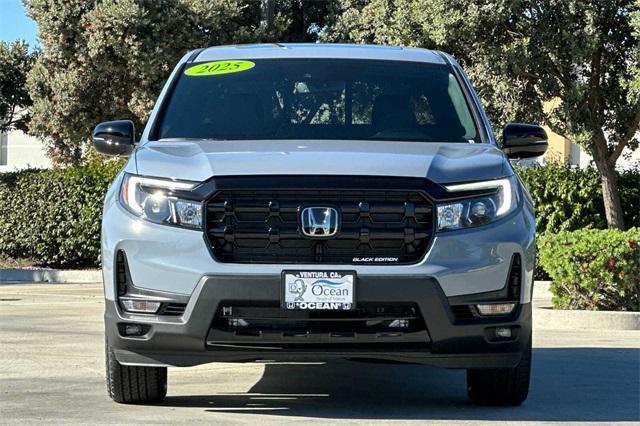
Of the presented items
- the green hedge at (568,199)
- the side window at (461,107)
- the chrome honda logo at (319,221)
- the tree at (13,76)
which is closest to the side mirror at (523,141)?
the side window at (461,107)

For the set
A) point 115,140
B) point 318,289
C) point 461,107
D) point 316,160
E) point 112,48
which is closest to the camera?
point 318,289

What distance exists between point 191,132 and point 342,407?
1.75 meters

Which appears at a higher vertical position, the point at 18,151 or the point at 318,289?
the point at 318,289

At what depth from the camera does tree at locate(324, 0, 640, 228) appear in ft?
73.3

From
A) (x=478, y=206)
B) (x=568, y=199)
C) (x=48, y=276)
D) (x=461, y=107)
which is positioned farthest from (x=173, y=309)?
(x=48, y=276)

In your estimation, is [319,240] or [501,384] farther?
[501,384]

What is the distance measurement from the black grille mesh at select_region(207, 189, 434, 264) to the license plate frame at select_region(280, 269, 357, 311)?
93 mm

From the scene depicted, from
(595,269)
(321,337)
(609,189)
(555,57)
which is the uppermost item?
(321,337)

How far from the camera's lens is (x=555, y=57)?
22766 millimetres

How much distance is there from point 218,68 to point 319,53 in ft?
2.07

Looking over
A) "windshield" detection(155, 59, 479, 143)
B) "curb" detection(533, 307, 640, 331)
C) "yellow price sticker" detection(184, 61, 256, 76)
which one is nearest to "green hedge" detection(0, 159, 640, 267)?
"curb" detection(533, 307, 640, 331)

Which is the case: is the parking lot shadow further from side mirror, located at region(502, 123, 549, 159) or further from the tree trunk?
the tree trunk

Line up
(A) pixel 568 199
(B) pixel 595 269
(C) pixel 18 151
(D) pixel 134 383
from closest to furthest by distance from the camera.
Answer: (D) pixel 134 383 < (B) pixel 595 269 < (A) pixel 568 199 < (C) pixel 18 151

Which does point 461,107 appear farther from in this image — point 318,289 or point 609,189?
point 609,189
